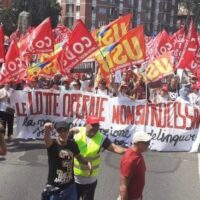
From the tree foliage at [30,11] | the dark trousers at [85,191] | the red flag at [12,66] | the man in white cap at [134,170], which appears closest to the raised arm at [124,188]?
the man in white cap at [134,170]

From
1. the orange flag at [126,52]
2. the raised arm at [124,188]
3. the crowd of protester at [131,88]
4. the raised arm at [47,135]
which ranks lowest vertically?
the raised arm at [124,188]

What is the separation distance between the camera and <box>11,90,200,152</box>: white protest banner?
12227mm

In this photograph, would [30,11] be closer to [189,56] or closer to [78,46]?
[189,56]

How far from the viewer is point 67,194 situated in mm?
6008

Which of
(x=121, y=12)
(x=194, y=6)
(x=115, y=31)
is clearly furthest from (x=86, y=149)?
(x=121, y=12)

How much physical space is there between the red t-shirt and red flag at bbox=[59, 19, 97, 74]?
767cm

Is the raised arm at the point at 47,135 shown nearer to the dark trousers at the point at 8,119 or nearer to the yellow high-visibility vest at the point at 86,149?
the yellow high-visibility vest at the point at 86,149

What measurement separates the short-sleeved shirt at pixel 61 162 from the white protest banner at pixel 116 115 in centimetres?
644

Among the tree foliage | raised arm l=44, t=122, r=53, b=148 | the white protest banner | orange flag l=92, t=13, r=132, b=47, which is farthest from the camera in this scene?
the tree foliage

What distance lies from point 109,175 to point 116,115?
302cm

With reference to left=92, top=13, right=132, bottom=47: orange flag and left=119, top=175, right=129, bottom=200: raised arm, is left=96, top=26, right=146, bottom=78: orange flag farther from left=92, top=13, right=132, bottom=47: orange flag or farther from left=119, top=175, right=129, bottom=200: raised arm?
left=119, top=175, right=129, bottom=200: raised arm

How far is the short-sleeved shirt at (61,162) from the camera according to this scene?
5.90m

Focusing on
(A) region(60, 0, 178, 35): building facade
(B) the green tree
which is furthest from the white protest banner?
(A) region(60, 0, 178, 35): building facade

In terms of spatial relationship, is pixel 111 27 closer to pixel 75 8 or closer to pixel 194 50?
pixel 194 50
